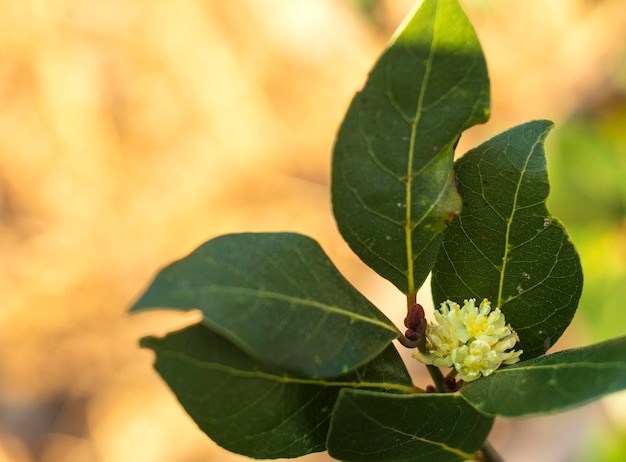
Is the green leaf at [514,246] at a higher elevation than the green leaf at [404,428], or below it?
higher

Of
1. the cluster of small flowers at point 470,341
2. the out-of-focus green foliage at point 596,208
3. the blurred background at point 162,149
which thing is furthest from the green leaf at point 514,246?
the blurred background at point 162,149

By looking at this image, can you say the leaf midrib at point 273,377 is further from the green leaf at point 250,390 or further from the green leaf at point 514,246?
the green leaf at point 514,246

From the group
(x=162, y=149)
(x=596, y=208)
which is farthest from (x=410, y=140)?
(x=162, y=149)

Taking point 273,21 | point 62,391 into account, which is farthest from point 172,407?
point 273,21

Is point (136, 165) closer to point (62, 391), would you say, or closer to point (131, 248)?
point (131, 248)

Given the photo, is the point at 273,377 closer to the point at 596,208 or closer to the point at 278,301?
the point at 278,301

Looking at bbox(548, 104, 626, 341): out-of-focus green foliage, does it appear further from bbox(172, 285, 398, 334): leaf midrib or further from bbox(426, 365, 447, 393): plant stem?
bbox(172, 285, 398, 334): leaf midrib
